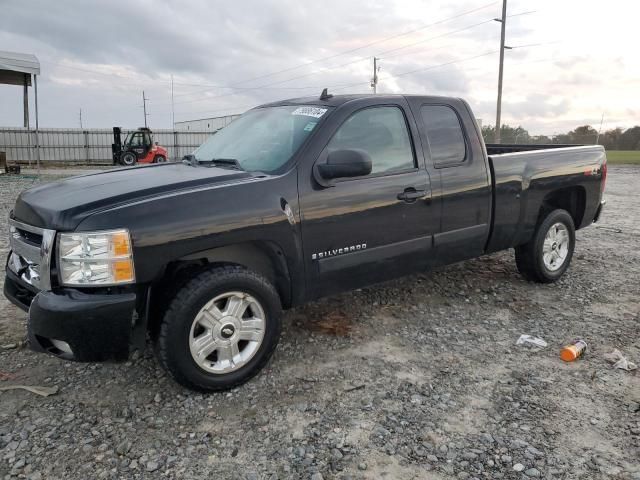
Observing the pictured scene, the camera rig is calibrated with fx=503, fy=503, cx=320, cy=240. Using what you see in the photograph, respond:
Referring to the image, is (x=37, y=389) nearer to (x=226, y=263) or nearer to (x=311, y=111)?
(x=226, y=263)

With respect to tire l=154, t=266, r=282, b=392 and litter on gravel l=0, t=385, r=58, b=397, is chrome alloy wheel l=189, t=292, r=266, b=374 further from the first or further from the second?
litter on gravel l=0, t=385, r=58, b=397

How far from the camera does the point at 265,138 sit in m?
3.81

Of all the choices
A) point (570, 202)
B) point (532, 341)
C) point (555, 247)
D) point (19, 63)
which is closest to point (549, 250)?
point (555, 247)

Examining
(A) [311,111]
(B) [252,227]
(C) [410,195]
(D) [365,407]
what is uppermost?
(A) [311,111]

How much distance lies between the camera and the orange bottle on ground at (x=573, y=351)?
355 centimetres

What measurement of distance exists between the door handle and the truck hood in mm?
1191

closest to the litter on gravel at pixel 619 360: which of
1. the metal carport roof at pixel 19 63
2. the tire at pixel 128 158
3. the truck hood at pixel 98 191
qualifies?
the truck hood at pixel 98 191

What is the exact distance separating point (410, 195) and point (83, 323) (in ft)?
7.85

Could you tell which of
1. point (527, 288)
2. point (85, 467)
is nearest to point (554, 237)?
point (527, 288)

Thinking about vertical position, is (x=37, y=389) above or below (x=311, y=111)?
below

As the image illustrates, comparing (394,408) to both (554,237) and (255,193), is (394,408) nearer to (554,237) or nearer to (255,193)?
(255,193)

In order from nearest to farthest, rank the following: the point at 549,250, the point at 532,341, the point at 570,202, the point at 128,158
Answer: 1. the point at 532,341
2. the point at 549,250
3. the point at 570,202
4. the point at 128,158

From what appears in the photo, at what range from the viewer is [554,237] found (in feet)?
17.0

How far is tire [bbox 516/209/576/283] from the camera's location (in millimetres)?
5000
